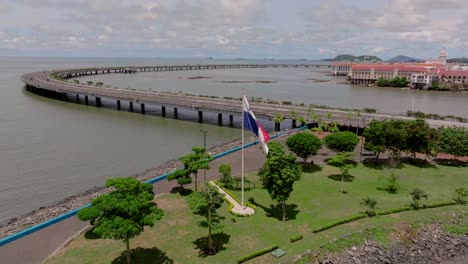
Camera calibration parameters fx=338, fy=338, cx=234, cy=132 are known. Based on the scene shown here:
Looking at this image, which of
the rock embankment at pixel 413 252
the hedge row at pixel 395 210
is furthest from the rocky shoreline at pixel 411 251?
the hedge row at pixel 395 210

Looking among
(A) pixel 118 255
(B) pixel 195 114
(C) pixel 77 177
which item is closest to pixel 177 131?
(B) pixel 195 114

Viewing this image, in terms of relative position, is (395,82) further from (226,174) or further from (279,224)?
(279,224)

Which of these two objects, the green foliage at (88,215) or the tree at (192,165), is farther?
the tree at (192,165)

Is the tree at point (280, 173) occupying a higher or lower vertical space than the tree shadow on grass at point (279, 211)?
higher

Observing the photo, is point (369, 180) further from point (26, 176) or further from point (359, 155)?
point (26, 176)

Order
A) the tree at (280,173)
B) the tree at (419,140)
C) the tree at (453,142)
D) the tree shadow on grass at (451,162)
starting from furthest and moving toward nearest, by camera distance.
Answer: the tree shadow on grass at (451,162), the tree at (419,140), the tree at (453,142), the tree at (280,173)

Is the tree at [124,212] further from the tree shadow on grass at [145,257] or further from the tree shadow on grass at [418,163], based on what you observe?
the tree shadow on grass at [418,163]

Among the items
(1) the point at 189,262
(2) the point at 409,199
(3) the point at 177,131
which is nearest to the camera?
(1) the point at 189,262

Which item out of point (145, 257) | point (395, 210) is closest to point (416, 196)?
point (395, 210)
